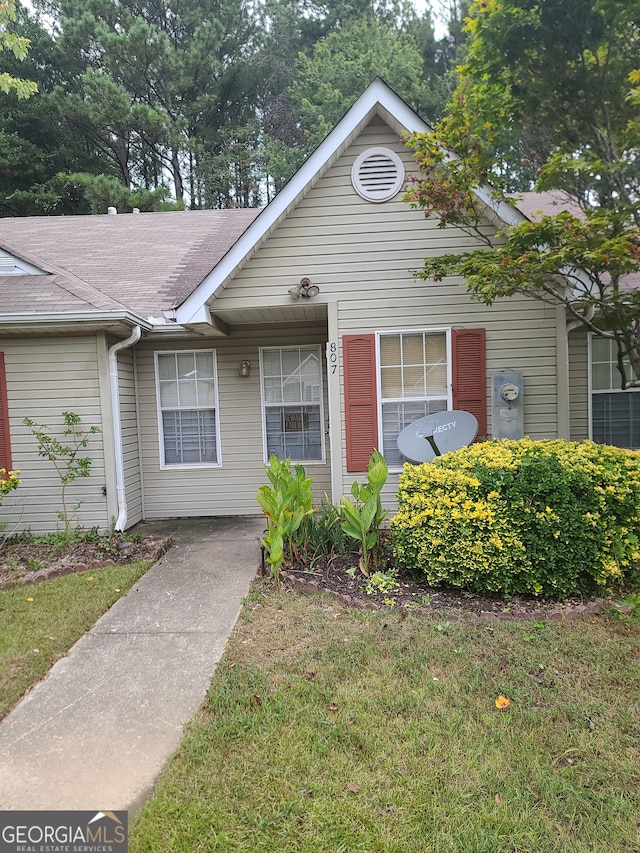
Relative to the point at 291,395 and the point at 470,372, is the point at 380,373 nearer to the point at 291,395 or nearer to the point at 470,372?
the point at 470,372

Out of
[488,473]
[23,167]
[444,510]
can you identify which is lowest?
[444,510]

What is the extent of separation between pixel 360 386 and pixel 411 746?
4.25 metres

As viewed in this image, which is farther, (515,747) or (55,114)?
(55,114)

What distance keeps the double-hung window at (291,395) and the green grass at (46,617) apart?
112 inches

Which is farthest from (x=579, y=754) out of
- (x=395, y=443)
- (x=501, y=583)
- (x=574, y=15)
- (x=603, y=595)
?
(x=574, y=15)

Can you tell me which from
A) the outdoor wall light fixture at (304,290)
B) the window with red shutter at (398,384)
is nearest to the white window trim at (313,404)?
the window with red shutter at (398,384)

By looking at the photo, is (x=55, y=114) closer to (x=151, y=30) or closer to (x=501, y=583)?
(x=151, y=30)

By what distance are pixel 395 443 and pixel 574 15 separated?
4.33m

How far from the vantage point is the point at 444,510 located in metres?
4.43

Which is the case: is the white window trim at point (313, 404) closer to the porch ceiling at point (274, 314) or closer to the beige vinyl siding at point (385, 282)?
the porch ceiling at point (274, 314)

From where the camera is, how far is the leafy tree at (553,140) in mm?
4457

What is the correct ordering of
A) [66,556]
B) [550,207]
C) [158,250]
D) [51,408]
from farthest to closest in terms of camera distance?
1. [158,250]
2. [550,207]
3. [51,408]
4. [66,556]

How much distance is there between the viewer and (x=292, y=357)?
303 inches

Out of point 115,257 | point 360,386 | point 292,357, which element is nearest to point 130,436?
point 292,357
